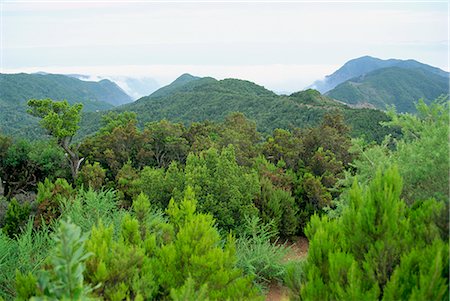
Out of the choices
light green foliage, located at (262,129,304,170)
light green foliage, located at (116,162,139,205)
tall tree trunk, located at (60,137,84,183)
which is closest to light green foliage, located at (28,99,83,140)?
tall tree trunk, located at (60,137,84,183)

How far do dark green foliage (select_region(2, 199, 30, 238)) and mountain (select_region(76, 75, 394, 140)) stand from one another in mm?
28492

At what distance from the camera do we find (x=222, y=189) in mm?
11133

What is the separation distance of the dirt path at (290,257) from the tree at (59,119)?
10157mm

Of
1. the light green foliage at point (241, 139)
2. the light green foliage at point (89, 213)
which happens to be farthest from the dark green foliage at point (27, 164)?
the light green foliage at point (89, 213)

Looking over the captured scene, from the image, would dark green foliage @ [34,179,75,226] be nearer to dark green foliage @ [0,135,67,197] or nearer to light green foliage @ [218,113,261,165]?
light green foliage @ [218,113,261,165]

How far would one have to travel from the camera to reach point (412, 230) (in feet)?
15.0

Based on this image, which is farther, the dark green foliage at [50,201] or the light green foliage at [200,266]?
the dark green foliage at [50,201]

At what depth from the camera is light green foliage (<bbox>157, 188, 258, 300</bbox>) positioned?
18.2 feet

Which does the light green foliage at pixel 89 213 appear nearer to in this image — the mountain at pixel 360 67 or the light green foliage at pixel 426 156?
the light green foliage at pixel 426 156

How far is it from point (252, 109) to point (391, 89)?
170ft

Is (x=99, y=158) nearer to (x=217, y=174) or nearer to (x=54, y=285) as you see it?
(x=217, y=174)

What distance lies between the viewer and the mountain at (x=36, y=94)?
2568 inches

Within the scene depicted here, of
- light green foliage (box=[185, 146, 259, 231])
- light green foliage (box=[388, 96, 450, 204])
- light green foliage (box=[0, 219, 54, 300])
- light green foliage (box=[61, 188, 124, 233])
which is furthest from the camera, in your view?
light green foliage (box=[185, 146, 259, 231])

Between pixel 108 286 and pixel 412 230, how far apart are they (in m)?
3.68
